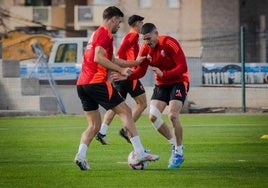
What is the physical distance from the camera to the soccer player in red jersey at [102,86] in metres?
18.1

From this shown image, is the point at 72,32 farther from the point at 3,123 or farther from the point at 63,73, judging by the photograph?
the point at 3,123

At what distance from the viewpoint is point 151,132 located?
91.1 ft

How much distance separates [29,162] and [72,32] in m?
59.8

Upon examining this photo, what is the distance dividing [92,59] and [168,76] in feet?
4.82

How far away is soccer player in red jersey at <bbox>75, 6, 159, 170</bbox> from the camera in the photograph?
18.1 meters

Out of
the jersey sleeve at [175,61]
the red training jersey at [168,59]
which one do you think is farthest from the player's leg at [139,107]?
the jersey sleeve at [175,61]

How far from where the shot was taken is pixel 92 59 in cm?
1831

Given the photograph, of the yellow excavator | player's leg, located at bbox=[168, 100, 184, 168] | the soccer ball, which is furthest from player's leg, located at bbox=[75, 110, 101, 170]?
the yellow excavator

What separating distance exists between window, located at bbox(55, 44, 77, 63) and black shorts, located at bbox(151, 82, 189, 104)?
2227 centimetres

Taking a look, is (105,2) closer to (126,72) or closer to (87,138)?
(126,72)

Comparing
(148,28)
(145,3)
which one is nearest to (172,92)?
(148,28)

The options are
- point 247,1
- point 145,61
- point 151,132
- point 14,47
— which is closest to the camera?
point 145,61

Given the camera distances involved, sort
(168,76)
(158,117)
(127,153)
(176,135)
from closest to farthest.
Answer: (176,135), (168,76), (158,117), (127,153)

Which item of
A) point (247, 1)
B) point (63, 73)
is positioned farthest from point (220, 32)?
point (63, 73)
